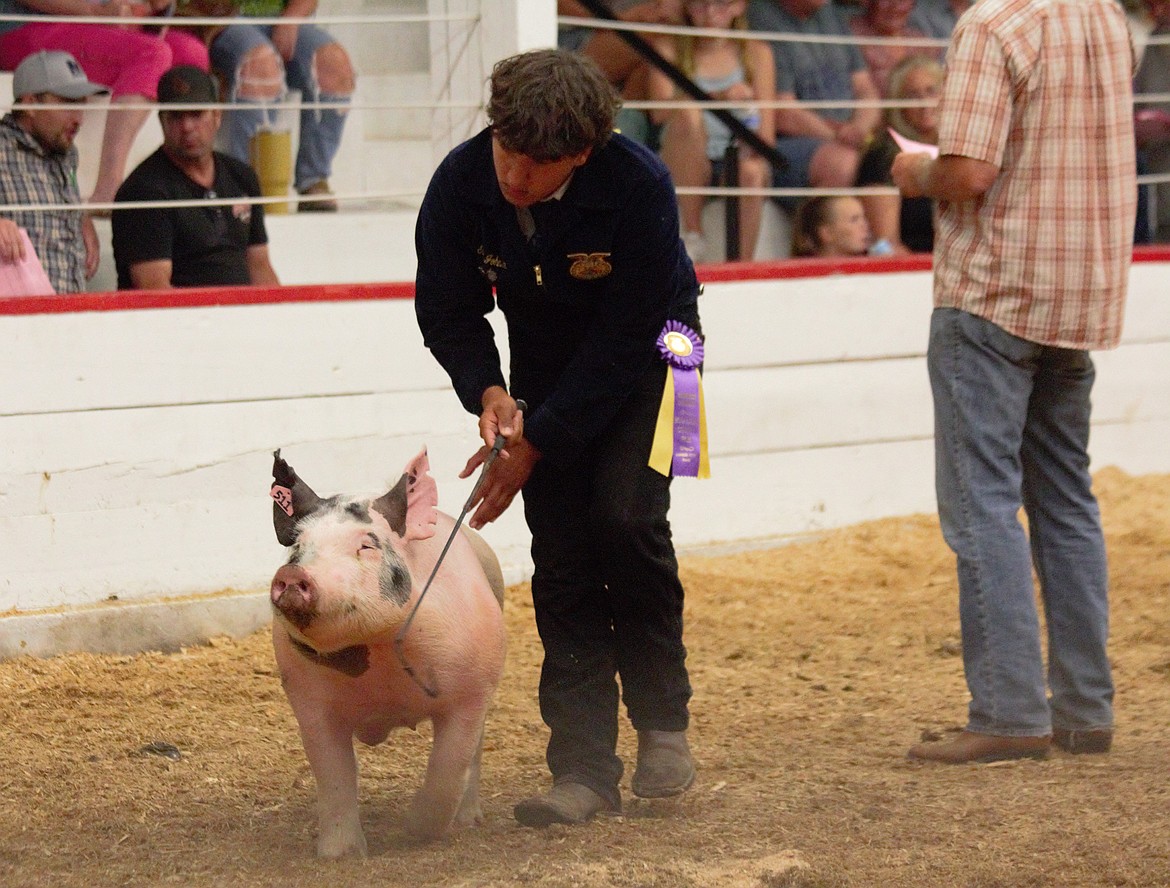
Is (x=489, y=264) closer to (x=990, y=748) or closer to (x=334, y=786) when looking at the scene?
(x=334, y=786)

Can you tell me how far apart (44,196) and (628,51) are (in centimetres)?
258

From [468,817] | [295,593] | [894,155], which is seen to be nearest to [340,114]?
[894,155]

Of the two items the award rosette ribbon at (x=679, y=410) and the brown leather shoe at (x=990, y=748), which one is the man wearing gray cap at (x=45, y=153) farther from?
the brown leather shoe at (x=990, y=748)

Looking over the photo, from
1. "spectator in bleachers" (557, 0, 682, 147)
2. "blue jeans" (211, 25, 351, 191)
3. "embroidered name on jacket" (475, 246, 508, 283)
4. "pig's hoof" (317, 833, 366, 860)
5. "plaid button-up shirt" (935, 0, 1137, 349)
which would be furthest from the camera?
"spectator in bleachers" (557, 0, 682, 147)

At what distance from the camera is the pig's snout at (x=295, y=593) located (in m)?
2.78

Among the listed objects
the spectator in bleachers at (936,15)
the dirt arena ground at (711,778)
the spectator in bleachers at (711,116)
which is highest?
the spectator in bleachers at (936,15)

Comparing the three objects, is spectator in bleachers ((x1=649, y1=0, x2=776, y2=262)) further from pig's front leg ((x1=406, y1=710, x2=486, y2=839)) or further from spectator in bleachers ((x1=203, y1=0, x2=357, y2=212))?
pig's front leg ((x1=406, y1=710, x2=486, y2=839))

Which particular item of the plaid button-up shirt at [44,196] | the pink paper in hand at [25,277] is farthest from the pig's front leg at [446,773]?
the plaid button-up shirt at [44,196]

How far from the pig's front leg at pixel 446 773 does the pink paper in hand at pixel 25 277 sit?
8.67 ft

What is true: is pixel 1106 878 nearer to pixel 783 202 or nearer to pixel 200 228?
pixel 200 228

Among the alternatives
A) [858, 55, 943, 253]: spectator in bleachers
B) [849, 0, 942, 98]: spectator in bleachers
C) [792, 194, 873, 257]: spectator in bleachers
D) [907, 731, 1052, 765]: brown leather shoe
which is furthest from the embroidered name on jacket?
[849, 0, 942, 98]: spectator in bleachers

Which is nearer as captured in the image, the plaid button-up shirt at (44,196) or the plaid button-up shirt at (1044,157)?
the plaid button-up shirt at (1044,157)

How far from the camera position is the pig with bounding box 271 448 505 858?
294 centimetres

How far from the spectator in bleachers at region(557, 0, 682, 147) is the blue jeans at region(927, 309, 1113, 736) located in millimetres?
3047
